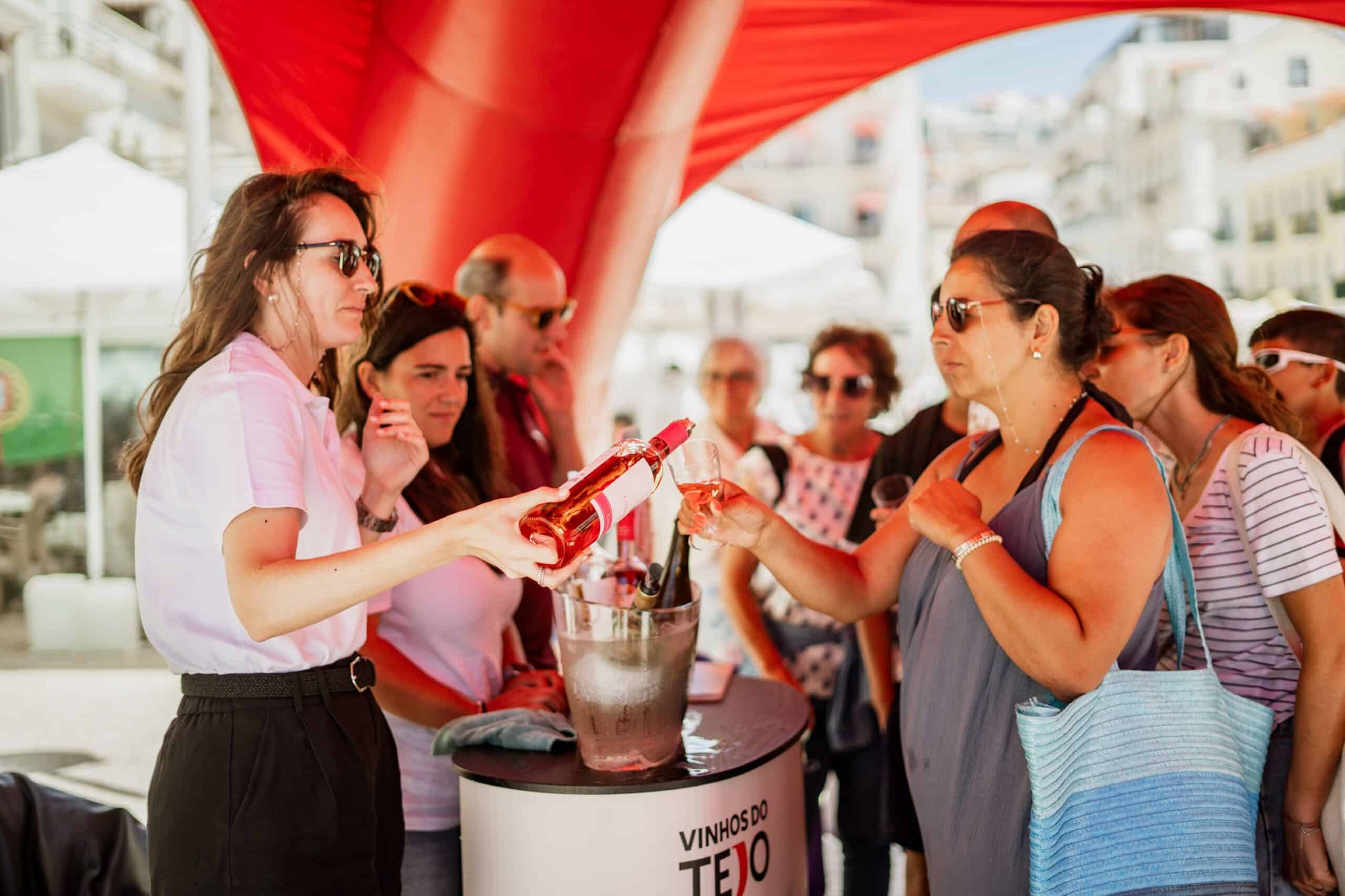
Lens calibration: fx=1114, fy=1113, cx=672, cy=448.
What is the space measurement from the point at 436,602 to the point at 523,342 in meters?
1.07

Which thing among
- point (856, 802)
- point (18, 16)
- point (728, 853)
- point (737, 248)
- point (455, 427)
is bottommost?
point (856, 802)

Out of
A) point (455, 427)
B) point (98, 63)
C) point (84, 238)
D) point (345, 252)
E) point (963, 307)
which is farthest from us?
point (84, 238)

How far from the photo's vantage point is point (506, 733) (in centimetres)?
177

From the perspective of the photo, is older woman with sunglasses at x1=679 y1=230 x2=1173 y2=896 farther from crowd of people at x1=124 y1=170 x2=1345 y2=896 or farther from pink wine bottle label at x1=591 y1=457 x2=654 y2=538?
pink wine bottle label at x1=591 y1=457 x2=654 y2=538

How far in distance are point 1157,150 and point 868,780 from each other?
3406 centimetres

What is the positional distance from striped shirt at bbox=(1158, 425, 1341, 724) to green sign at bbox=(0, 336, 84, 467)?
15.3ft

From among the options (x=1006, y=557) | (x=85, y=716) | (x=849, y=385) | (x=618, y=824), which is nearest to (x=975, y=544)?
(x=1006, y=557)

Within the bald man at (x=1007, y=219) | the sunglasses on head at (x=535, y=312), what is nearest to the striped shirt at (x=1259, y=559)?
the bald man at (x=1007, y=219)

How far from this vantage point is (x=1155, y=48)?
38.3 meters

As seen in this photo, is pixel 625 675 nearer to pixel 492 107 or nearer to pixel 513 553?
pixel 513 553

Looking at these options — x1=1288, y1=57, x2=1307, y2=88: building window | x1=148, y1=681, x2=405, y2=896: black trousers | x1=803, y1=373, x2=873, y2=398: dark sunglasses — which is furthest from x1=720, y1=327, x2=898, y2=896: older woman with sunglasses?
x1=1288, y1=57, x2=1307, y2=88: building window

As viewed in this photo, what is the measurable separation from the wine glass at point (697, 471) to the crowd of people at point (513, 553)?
5 centimetres

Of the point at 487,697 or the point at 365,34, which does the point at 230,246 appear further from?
the point at 365,34

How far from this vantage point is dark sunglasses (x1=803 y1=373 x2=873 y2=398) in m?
3.34
